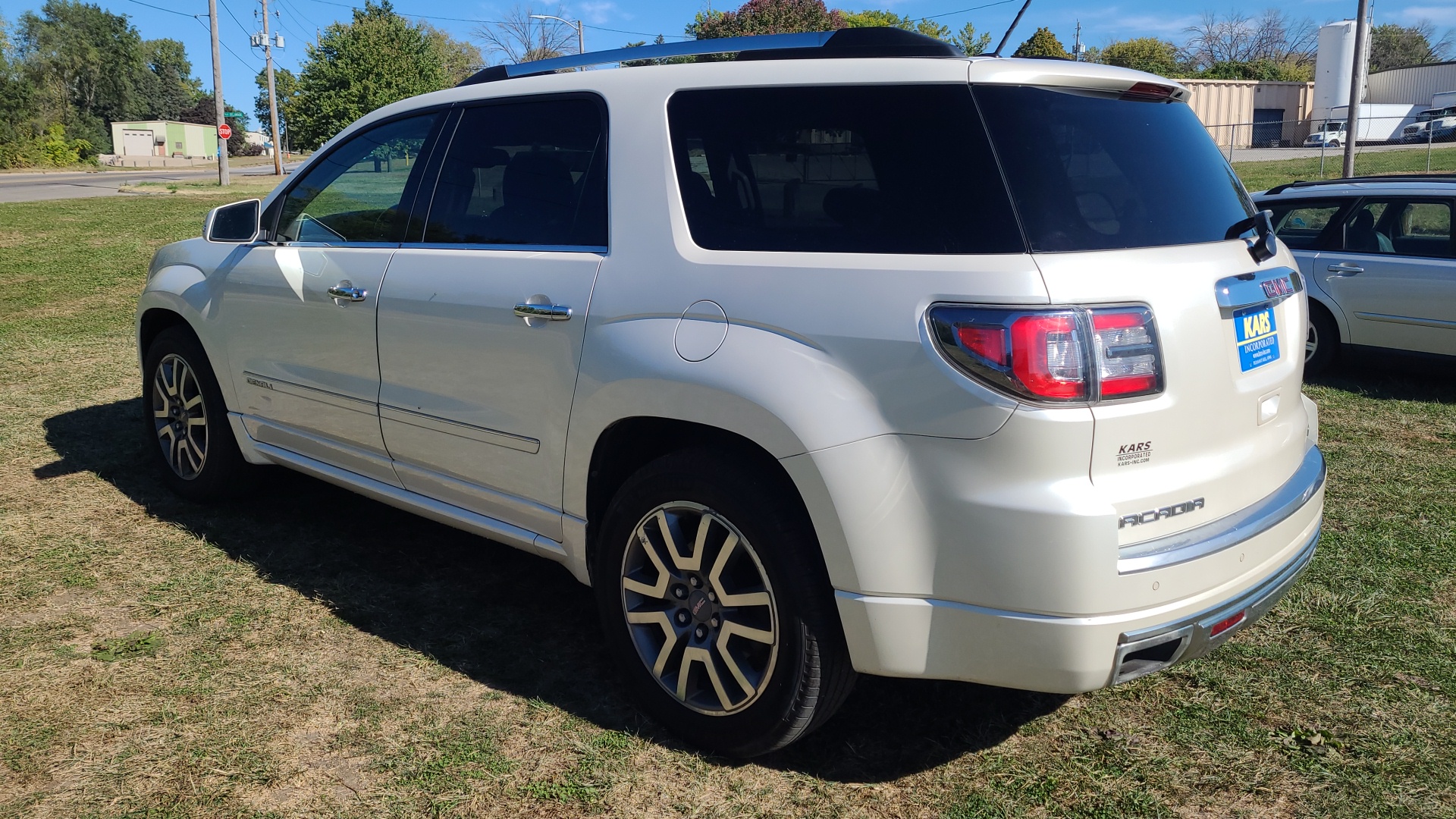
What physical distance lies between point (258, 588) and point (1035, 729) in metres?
2.90

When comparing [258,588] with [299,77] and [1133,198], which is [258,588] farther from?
[299,77]

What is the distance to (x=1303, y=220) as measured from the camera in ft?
26.2

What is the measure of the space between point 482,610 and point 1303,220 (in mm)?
7036

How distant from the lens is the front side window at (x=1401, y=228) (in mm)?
7176

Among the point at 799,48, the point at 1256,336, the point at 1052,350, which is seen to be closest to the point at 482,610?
the point at 799,48

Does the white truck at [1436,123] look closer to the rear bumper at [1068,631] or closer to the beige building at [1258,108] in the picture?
the beige building at [1258,108]

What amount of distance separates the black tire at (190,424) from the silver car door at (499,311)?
1.45 metres

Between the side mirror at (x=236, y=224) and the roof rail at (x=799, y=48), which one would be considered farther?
the side mirror at (x=236, y=224)

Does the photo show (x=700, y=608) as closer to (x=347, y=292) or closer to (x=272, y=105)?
(x=347, y=292)

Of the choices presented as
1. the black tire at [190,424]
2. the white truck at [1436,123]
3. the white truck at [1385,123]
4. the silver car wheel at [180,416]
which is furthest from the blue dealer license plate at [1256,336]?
the white truck at [1385,123]

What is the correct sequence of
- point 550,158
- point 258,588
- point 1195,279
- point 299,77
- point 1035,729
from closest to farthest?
point 1195,279
point 1035,729
point 550,158
point 258,588
point 299,77

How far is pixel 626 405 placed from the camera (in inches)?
114

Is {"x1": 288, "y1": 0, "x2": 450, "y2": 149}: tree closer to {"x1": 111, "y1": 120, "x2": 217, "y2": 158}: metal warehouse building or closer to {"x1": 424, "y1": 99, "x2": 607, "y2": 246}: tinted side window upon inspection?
{"x1": 111, "y1": 120, "x2": 217, "y2": 158}: metal warehouse building

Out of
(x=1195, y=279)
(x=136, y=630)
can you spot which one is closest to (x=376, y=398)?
(x=136, y=630)
